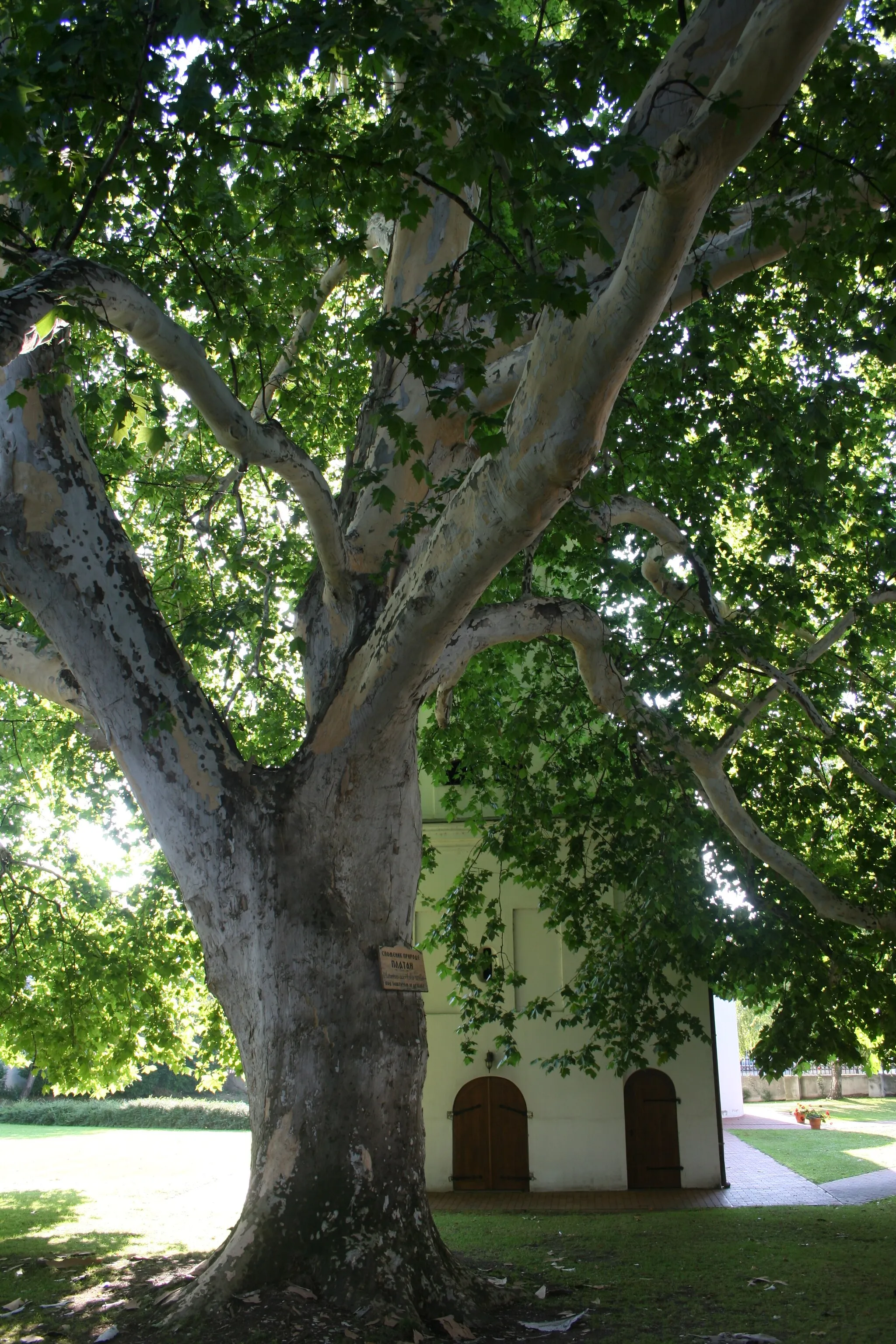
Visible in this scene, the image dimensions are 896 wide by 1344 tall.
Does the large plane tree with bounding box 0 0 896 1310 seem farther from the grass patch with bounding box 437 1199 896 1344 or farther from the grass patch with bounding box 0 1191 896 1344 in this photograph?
the grass patch with bounding box 437 1199 896 1344

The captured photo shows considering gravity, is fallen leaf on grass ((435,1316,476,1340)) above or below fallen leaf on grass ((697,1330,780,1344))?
above

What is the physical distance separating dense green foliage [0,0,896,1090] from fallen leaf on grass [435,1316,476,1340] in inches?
155

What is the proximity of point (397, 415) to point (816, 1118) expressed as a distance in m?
26.2

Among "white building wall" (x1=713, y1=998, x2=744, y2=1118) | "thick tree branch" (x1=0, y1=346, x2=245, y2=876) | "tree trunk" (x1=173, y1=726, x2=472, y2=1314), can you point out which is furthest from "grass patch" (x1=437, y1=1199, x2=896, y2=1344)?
"white building wall" (x1=713, y1=998, x2=744, y2=1118)

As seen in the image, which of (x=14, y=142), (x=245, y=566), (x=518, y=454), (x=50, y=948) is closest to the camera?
(x=14, y=142)

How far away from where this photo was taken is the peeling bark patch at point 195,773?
596 centimetres

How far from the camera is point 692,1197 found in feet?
50.0

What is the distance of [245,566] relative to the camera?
26.1 feet

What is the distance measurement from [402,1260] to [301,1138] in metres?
0.79

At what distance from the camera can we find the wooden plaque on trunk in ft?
19.5

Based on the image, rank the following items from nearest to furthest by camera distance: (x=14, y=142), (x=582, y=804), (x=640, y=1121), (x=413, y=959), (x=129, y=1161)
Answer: (x=14, y=142)
(x=413, y=959)
(x=582, y=804)
(x=640, y=1121)
(x=129, y=1161)

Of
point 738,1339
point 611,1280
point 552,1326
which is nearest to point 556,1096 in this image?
point 611,1280

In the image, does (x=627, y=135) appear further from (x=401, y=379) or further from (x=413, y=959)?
(x=413, y=959)

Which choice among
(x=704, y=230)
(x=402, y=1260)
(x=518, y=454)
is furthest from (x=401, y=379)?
(x=402, y=1260)
